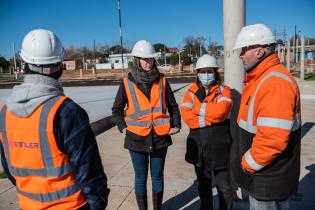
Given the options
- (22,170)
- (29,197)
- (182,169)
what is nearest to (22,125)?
(22,170)

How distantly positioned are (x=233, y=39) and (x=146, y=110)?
4.95ft

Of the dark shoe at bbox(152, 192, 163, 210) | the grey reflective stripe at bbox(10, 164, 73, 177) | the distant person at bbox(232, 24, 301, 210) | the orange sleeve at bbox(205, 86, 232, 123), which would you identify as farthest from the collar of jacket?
the dark shoe at bbox(152, 192, 163, 210)

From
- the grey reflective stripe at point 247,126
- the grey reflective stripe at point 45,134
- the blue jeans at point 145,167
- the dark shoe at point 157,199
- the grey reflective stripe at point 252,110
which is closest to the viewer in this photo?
the grey reflective stripe at point 45,134

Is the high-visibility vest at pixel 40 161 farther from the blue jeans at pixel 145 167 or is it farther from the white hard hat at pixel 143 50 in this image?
the white hard hat at pixel 143 50

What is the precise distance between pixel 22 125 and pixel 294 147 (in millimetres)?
1775

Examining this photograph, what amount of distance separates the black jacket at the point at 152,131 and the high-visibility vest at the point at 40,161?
147 centimetres

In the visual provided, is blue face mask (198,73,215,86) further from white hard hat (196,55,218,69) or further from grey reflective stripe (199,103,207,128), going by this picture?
grey reflective stripe (199,103,207,128)

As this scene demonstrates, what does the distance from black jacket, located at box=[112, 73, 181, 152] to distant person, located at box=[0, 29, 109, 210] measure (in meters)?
1.44

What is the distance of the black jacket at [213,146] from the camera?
3.34 m

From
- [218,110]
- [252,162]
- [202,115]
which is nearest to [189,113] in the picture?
[202,115]

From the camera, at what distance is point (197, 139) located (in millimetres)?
3438

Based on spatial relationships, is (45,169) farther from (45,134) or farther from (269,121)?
(269,121)

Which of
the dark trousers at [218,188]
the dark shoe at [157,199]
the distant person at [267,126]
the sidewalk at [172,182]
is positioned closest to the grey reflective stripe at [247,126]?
the distant person at [267,126]

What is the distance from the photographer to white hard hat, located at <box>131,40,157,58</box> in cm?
329
